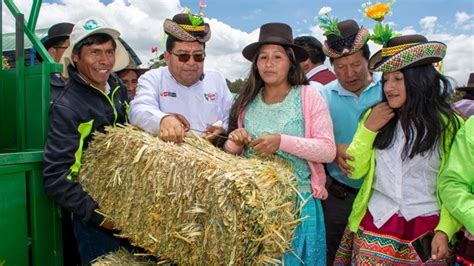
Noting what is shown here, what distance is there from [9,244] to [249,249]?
5.16 feet

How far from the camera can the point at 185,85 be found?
3.46 m

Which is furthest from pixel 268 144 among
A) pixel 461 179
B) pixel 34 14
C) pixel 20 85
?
pixel 34 14

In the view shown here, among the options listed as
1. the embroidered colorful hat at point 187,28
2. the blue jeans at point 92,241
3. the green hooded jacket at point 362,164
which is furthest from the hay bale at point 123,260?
the embroidered colorful hat at point 187,28

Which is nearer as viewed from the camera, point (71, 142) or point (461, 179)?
point (461, 179)

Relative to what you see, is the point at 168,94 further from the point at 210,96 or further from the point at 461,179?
the point at 461,179

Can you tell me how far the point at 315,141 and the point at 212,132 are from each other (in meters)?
0.81

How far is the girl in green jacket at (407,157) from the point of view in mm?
2613

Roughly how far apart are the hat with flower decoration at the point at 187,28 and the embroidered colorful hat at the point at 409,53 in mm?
1333

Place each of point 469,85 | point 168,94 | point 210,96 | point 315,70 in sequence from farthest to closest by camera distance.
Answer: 1. point 315,70
2. point 469,85
3. point 210,96
4. point 168,94

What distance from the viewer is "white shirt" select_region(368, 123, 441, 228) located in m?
2.62

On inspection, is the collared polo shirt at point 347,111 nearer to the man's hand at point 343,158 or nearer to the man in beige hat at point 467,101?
the man's hand at point 343,158

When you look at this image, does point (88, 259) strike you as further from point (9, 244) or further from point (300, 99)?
point (300, 99)

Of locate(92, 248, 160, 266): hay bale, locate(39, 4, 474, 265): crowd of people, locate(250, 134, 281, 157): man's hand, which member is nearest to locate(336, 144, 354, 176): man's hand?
locate(39, 4, 474, 265): crowd of people

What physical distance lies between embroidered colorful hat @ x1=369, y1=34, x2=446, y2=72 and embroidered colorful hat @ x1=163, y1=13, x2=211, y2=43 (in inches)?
52.6
